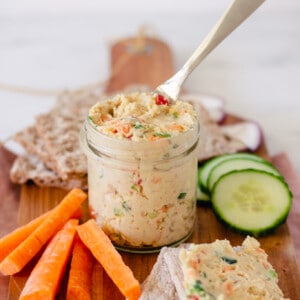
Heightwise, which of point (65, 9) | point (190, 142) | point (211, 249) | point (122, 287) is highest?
point (190, 142)

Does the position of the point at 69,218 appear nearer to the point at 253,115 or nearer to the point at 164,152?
the point at 164,152

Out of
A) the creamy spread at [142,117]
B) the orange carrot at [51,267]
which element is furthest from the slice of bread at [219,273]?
the creamy spread at [142,117]

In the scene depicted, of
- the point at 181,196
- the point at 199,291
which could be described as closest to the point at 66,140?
the point at 181,196

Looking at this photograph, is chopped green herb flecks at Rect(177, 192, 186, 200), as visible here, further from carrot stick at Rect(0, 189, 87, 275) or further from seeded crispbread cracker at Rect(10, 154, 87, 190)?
seeded crispbread cracker at Rect(10, 154, 87, 190)

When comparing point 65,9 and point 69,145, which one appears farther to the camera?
point 65,9

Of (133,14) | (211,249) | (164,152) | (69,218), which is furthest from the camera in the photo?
(133,14)

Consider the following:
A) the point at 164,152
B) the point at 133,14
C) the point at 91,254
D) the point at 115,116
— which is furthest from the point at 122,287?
the point at 133,14

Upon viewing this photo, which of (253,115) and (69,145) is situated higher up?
(69,145)

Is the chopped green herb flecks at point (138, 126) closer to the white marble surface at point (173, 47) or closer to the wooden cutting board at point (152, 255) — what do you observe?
the wooden cutting board at point (152, 255)
